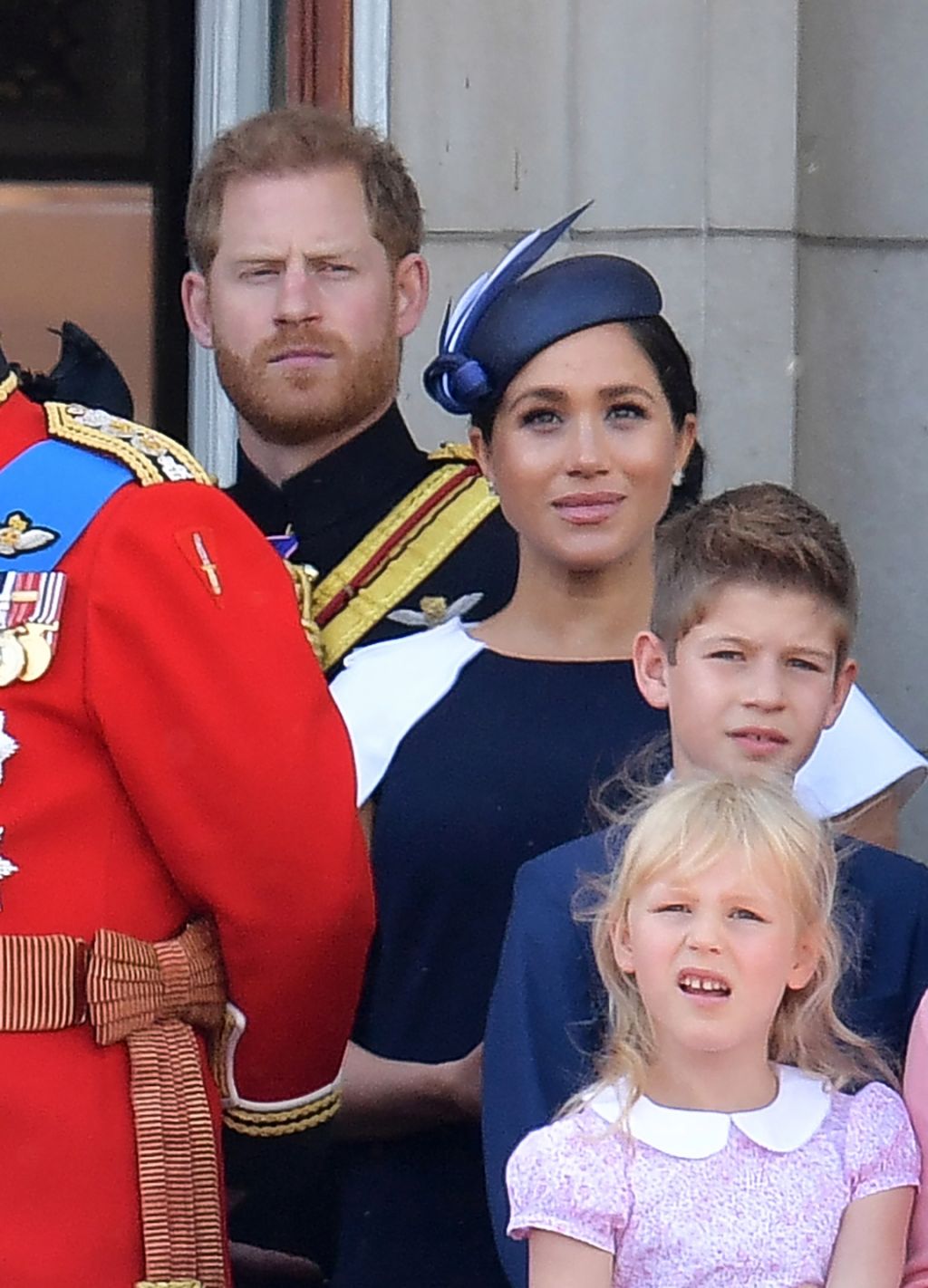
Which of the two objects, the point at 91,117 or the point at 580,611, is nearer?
the point at 580,611

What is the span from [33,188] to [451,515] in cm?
155

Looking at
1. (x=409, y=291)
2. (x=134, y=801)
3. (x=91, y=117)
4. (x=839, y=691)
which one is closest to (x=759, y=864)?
(x=839, y=691)

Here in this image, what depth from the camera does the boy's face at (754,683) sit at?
8.54ft

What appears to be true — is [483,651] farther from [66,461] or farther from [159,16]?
[159,16]

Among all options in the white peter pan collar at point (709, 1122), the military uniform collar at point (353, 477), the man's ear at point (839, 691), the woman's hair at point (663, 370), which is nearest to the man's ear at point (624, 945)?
the white peter pan collar at point (709, 1122)

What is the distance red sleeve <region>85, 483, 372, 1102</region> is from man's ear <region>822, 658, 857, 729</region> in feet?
1.57

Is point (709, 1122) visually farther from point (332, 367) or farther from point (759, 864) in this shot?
point (332, 367)

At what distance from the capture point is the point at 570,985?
8.35ft

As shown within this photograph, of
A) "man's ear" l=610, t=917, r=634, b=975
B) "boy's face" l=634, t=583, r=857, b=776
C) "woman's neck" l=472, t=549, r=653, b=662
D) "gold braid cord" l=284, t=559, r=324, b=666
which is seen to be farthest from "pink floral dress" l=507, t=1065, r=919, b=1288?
"gold braid cord" l=284, t=559, r=324, b=666

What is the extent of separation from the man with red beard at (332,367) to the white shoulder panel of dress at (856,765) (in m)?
0.57

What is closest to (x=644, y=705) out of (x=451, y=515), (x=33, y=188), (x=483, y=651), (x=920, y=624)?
(x=483, y=651)

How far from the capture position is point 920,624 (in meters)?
4.54

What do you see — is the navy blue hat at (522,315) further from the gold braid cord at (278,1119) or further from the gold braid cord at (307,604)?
the gold braid cord at (278,1119)

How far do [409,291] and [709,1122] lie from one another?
1.45 meters
